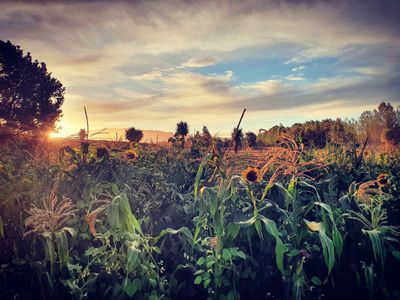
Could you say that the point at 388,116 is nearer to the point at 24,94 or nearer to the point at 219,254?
the point at 219,254

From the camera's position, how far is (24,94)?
887 inches

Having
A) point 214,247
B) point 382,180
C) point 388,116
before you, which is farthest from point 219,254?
point 388,116

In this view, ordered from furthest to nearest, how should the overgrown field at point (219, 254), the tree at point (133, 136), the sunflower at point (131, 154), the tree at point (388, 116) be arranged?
the tree at point (388, 116) → the tree at point (133, 136) → the sunflower at point (131, 154) → the overgrown field at point (219, 254)

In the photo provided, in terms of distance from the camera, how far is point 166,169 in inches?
142

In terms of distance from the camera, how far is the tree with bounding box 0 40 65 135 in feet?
71.2

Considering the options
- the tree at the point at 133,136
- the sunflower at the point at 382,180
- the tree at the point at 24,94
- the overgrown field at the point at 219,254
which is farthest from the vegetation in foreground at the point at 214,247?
the tree at the point at 24,94

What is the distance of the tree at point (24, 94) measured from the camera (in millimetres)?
21688

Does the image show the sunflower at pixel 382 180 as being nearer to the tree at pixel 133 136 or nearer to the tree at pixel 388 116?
the tree at pixel 133 136

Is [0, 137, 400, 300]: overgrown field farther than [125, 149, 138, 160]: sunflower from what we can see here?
No

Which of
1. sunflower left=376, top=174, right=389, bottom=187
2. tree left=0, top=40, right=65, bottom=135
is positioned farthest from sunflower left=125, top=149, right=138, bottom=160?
tree left=0, top=40, right=65, bottom=135

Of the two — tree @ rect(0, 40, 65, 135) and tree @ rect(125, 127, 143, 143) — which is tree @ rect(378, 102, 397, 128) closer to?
tree @ rect(125, 127, 143, 143)

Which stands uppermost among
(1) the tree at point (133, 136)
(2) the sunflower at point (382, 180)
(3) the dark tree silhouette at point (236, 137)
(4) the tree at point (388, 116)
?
(4) the tree at point (388, 116)

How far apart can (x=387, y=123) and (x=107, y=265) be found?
57.3 ft

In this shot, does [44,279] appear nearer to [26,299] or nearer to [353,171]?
[26,299]
